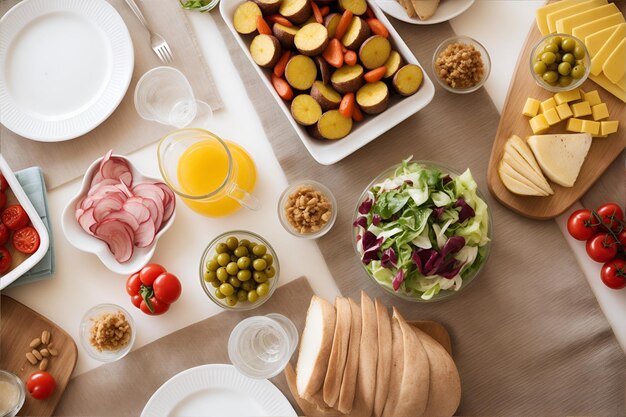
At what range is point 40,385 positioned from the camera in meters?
1.82

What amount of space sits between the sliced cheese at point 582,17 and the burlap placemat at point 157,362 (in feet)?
3.78

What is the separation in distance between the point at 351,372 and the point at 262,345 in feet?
1.25

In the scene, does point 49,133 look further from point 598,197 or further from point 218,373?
point 598,197

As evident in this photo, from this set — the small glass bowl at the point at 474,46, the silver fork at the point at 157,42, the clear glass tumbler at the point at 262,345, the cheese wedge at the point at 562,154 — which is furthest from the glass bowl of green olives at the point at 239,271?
the cheese wedge at the point at 562,154

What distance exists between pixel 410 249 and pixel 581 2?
1000 millimetres

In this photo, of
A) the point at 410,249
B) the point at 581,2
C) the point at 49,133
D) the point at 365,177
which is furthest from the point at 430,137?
the point at 49,133

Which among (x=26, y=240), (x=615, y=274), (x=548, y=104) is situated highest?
(x=26, y=240)

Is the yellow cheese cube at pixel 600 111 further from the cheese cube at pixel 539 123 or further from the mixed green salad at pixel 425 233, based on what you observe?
the mixed green salad at pixel 425 233

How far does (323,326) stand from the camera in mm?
1602

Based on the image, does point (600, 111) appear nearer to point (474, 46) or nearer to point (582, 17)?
point (582, 17)

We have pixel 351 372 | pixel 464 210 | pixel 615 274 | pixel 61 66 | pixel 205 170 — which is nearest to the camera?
pixel 351 372

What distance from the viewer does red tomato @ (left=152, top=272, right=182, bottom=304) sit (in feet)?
5.99

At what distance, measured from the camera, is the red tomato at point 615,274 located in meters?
1.77

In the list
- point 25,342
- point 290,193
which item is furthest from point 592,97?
point 25,342
